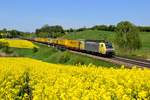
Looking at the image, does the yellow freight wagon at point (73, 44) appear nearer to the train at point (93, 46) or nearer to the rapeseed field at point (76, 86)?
the train at point (93, 46)

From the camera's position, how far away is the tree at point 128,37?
310 feet

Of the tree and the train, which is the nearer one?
the train

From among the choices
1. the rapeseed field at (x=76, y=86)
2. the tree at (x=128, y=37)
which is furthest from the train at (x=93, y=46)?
the rapeseed field at (x=76, y=86)

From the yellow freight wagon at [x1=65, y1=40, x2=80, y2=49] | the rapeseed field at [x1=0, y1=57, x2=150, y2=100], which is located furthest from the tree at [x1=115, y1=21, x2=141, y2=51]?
the rapeseed field at [x1=0, y1=57, x2=150, y2=100]

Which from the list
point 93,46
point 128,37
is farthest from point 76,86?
point 128,37

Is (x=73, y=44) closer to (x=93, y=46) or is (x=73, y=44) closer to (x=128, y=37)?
(x=128, y=37)

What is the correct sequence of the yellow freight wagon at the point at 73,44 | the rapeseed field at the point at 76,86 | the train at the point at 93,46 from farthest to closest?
the yellow freight wagon at the point at 73,44 → the train at the point at 93,46 → the rapeseed field at the point at 76,86

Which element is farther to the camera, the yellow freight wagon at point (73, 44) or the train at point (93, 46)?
the yellow freight wagon at point (73, 44)

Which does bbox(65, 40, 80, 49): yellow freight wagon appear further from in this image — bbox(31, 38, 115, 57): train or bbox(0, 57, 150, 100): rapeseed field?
bbox(0, 57, 150, 100): rapeseed field

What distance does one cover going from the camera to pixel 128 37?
313 feet

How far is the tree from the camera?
9455 cm

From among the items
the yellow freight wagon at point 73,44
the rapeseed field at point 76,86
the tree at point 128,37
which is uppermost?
the rapeseed field at point 76,86

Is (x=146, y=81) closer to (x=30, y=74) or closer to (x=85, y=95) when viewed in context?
(x=85, y=95)

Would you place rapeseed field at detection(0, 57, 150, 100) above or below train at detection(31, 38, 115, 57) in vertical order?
above
